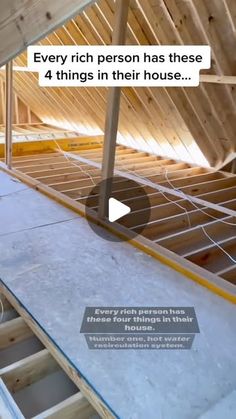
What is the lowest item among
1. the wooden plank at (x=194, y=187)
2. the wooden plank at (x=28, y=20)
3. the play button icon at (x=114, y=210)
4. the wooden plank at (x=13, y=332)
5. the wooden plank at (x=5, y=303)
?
the wooden plank at (x=13, y=332)

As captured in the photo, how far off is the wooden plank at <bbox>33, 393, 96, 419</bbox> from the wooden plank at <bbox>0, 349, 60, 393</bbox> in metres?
0.22

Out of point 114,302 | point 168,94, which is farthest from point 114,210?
point 168,94

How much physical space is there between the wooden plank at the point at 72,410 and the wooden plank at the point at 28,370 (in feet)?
0.72

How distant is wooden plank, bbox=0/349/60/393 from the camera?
5.23 feet

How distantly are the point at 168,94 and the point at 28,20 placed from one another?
3322 millimetres

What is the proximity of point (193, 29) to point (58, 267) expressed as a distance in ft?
7.89

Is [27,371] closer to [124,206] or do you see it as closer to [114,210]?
[114,210]

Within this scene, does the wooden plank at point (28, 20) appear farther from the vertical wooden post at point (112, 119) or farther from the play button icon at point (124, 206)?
the play button icon at point (124, 206)

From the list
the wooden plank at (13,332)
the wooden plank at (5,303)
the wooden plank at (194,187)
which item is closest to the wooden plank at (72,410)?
the wooden plank at (13,332)

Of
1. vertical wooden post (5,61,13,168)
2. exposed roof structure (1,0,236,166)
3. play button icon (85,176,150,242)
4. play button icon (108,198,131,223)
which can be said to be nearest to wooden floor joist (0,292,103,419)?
play button icon (85,176,150,242)

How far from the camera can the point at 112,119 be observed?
9.58 feet

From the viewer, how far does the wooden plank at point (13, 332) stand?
186 cm

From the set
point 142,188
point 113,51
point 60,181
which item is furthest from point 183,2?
point 60,181

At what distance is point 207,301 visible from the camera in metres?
2.22
